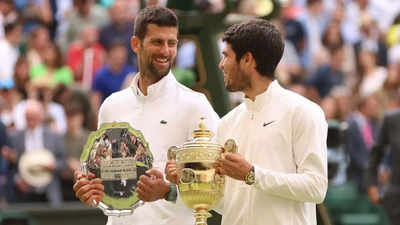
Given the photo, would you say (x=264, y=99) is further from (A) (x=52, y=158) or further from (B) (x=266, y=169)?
(A) (x=52, y=158)

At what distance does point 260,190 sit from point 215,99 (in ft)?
11.8

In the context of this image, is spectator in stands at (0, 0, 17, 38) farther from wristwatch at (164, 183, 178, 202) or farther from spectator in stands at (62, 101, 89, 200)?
wristwatch at (164, 183, 178, 202)

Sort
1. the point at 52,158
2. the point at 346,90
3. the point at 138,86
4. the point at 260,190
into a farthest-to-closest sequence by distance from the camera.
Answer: the point at 346,90 → the point at 52,158 → the point at 138,86 → the point at 260,190

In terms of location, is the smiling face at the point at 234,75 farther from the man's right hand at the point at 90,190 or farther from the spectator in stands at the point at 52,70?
the spectator in stands at the point at 52,70

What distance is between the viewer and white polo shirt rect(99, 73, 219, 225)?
20.7 ft

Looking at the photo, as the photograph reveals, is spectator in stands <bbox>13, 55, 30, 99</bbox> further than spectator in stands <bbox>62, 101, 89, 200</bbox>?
Yes

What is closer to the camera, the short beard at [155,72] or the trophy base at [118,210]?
the trophy base at [118,210]

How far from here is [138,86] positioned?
6621mm

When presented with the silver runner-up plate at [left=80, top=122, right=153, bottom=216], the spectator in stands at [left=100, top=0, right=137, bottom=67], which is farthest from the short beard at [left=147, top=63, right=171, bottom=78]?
the spectator in stands at [left=100, top=0, right=137, bottom=67]

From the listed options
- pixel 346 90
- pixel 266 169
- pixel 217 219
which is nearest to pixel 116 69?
pixel 346 90

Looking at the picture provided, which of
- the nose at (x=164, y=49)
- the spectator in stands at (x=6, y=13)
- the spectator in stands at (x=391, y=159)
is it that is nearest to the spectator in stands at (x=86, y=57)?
the spectator in stands at (x=6, y=13)

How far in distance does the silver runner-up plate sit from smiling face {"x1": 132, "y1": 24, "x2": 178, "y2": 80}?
1.54 feet

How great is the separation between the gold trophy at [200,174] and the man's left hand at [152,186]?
0.14 metres

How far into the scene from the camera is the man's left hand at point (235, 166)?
5.67 meters
